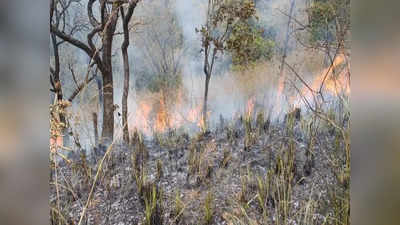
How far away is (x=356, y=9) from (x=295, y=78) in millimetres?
441

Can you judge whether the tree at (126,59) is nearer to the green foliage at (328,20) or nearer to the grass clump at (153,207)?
the grass clump at (153,207)

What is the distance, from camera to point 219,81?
152 cm

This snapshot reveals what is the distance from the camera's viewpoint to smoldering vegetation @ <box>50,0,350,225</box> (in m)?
1.50

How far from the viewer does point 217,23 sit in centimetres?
152

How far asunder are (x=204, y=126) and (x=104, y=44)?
27.1 inches

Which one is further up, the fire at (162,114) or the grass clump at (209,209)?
the fire at (162,114)

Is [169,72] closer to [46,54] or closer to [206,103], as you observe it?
[206,103]

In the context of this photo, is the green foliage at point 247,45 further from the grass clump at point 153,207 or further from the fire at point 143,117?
the grass clump at point 153,207

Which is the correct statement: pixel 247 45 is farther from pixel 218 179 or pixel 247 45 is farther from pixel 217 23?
pixel 218 179

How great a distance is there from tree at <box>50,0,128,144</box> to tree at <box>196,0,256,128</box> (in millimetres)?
468

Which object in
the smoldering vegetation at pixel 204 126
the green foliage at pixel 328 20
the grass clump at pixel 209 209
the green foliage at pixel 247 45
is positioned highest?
the green foliage at pixel 328 20

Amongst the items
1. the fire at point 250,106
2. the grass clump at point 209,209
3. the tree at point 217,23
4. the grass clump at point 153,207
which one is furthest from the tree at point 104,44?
the fire at point 250,106

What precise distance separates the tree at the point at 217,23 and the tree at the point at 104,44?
47cm

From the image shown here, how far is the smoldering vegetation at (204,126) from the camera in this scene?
1.50m
